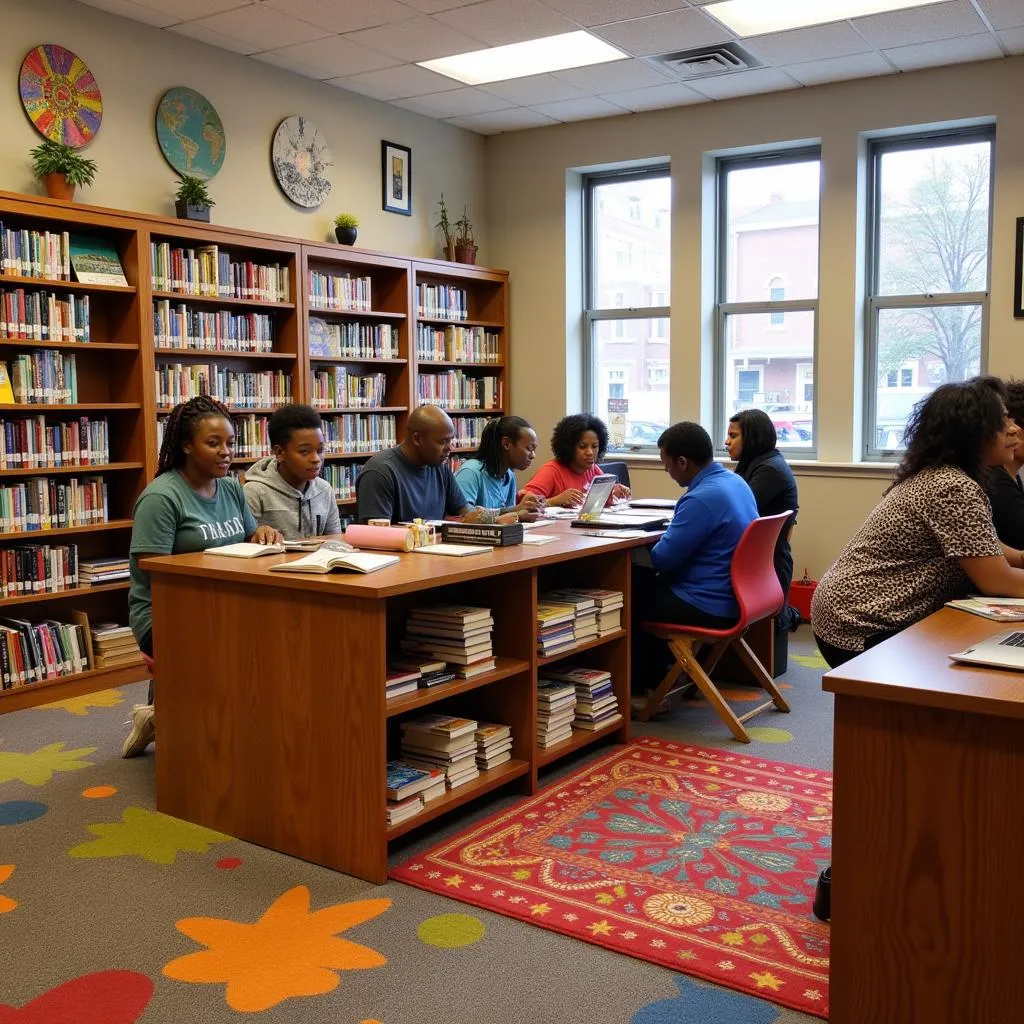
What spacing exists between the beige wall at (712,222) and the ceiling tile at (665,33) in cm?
115

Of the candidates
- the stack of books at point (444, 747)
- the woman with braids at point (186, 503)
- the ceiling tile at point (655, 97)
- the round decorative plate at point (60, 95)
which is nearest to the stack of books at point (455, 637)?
the stack of books at point (444, 747)

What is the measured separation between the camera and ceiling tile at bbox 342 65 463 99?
6059mm

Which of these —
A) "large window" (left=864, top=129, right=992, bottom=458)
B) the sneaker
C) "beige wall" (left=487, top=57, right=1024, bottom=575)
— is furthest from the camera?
"large window" (left=864, top=129, right=992, bottom=458)

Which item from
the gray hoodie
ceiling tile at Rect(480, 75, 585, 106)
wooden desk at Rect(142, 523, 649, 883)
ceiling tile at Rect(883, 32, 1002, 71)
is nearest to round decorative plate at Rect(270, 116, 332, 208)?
ceiling tile at Rect(480, 75, 585, 106)

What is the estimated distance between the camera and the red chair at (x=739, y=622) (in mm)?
3969

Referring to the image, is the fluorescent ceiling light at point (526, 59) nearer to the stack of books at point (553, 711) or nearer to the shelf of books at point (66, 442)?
the shelf of books at point (66, 442)

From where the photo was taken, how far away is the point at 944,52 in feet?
18.7

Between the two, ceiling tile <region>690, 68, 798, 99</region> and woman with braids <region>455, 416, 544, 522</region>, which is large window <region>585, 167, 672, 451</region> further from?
woman with braids <region>455, 416, 544, 522</region>

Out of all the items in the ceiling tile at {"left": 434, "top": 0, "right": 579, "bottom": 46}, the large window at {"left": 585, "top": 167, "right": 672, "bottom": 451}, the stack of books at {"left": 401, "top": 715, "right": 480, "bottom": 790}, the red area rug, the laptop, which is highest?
the ceiling tile at {"left": 434, "top": 0, "right": 579, "bottom": 46}

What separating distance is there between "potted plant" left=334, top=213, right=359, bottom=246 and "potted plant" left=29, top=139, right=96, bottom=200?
173 centimetres

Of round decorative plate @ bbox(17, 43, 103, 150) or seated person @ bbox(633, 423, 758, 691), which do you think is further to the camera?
round decorative plate @ bbox(17, 43, 103, 150)

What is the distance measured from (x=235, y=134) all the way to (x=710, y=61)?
104 inches

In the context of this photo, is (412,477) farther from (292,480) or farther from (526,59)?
(526,59)

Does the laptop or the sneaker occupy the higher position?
the laptop
